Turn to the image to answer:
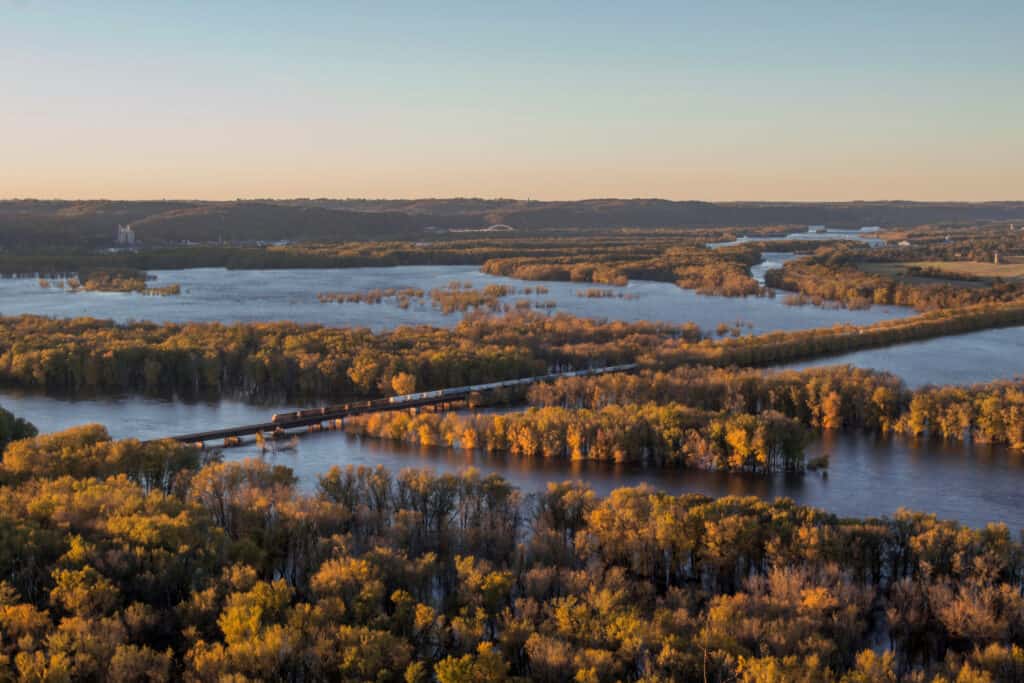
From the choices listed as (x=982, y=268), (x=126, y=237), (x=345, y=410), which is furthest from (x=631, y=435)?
(x=126, y=237)

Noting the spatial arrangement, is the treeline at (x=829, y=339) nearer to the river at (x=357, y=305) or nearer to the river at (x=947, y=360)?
the river at (x=947, y=360)

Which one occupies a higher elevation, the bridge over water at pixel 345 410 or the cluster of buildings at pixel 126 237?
the cluster of buildings at pixel 126 237

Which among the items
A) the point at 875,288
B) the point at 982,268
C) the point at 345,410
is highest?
the point at 982,268

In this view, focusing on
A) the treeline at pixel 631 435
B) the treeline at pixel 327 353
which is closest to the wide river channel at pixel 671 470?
the treeline at pixel 631 435

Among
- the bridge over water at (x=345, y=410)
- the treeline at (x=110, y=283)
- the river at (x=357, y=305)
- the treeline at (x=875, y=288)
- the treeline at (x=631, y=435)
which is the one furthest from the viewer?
the treeline at (x=110, y=283)

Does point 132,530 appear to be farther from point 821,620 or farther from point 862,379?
point 862,379

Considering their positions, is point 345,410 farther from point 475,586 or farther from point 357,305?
point 357,305

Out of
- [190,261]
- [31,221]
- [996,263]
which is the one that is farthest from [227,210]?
[996,263]
